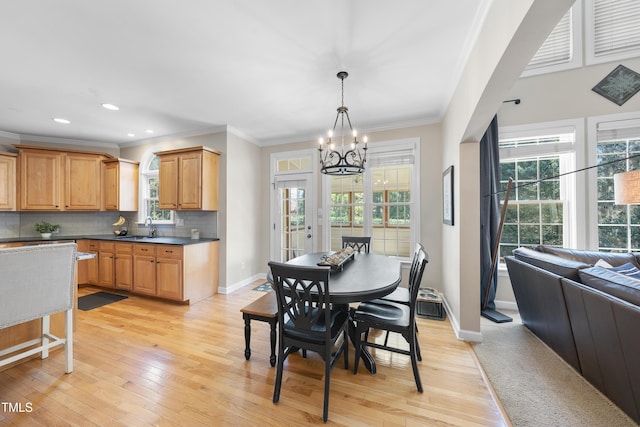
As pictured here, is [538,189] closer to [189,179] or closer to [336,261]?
[336,261]

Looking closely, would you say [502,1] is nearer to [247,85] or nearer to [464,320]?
[247,85]

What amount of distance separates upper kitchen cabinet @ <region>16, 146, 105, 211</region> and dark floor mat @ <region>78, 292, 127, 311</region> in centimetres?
165

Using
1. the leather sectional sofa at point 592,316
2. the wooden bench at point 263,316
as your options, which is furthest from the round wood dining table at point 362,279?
the leather sectional sofa at point 592,316

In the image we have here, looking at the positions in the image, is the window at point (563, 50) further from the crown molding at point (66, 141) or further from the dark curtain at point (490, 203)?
the crown molding at point (66, 141)

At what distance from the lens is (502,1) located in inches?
55.4

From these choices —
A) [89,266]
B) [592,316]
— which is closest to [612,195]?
[592,316]

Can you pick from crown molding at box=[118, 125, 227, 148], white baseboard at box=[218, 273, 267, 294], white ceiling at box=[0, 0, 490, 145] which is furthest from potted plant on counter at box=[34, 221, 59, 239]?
white baseboard at box=[218, 273, 267, 294]

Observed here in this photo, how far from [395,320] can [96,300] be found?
14.5 feet

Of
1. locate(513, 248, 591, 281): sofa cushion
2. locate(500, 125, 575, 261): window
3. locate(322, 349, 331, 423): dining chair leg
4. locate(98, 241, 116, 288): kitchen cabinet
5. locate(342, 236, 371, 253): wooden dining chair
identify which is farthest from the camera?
locate(98, 241, 116, 288): kitchen cabinet

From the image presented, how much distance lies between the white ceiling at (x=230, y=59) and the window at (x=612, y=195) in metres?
2.08

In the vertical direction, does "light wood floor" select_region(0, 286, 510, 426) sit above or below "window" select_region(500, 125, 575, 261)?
below

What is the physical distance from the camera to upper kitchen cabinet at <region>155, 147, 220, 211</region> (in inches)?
148

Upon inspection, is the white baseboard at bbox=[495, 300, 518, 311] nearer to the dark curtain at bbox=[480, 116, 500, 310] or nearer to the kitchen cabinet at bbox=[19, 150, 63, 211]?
the dark curtain at bbox=[480, 116, 500, 310]

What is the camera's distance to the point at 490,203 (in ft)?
10.8
